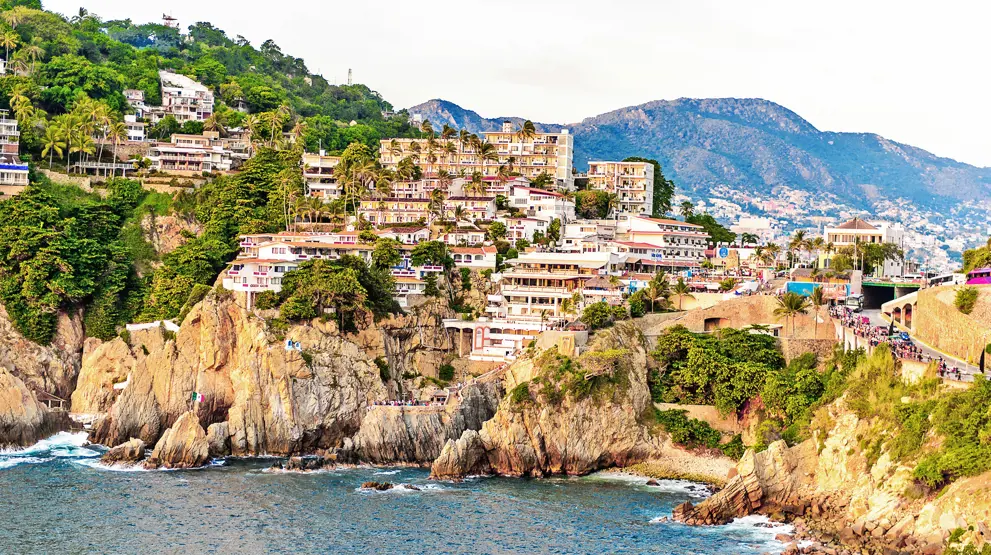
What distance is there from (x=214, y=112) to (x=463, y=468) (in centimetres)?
6982

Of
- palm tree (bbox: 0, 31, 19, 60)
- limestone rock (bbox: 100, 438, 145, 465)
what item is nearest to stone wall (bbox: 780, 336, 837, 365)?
limestone rock (bbox: 100, 438, 145, 465)

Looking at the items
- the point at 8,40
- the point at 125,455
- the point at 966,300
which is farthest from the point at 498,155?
the point at 966,300

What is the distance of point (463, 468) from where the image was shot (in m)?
67.2

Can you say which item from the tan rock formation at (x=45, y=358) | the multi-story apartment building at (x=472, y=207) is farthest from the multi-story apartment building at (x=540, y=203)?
the tan rock formation at (x=45, y=358)

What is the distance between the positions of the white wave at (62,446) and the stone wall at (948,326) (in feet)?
150

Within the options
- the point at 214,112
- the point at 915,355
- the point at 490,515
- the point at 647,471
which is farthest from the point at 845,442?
the point at 214,112

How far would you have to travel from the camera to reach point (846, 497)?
190ft

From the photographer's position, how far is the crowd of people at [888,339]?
59375 mm

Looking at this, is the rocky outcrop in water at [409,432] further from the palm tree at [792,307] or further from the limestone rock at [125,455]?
the palm tree at [792,307]

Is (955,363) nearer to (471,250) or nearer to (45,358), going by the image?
(471,250)

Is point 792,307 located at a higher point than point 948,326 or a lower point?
higher

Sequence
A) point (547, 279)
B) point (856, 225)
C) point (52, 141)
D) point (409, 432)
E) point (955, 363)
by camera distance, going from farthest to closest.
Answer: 1. point (52, 141)
2. point (856, 225)
3. point (547, 279)
4. point (409, 432)
5. point (955, 363)

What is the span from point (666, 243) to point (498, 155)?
68.5 feet

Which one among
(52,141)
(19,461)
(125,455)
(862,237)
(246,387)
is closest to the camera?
(125,455)
